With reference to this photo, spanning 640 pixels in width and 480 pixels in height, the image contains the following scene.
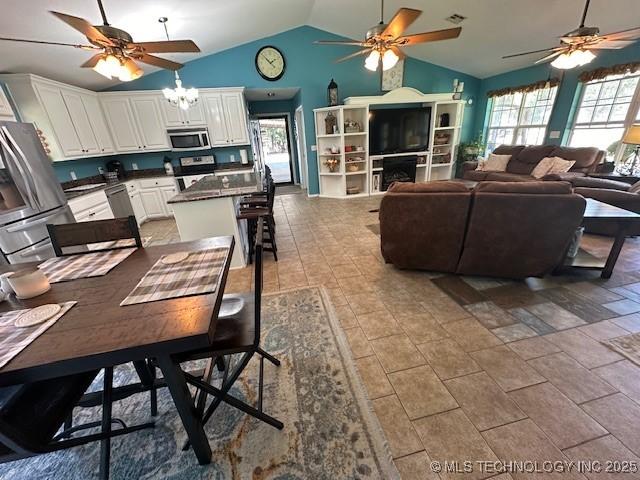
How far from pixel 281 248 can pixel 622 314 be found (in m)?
3.30

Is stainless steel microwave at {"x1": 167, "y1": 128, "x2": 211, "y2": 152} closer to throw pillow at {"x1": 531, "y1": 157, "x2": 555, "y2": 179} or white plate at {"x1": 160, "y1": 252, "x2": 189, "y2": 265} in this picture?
white plate at {"x1": 160, "y1": 252, "x2": 189, "y2": 265}

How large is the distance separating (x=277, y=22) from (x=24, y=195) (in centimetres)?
454

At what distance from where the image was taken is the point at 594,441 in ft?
4.11

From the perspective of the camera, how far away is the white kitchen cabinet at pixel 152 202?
5.06 m

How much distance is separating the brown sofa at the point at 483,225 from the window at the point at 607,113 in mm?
3767

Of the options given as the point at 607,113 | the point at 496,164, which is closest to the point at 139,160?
the point at 496,164

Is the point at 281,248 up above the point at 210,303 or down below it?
below

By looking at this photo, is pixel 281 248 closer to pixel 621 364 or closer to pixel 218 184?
pixel 218 184

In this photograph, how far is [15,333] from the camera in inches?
37.9

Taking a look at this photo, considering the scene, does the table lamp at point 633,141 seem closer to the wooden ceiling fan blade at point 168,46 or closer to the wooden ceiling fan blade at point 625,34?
the wooden ceiling fan blade at point 625,34

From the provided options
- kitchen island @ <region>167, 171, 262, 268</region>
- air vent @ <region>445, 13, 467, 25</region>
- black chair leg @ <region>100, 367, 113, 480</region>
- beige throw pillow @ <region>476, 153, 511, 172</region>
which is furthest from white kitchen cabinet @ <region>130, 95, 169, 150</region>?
beige throw pillow @ <region>476, 153, 511, 172</region>

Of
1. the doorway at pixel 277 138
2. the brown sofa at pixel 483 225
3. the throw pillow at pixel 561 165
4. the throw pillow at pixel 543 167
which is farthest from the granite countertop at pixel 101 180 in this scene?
the throw pillow at pixel 561 165

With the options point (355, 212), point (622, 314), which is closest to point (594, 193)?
point (622, 314)

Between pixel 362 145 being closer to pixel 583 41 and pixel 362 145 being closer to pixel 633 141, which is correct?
pixel 583 41
